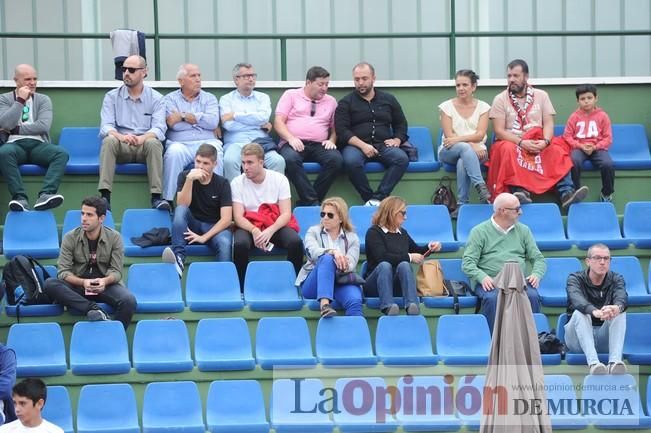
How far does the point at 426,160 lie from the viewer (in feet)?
48.3

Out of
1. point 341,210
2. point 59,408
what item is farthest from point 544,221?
point 59,408

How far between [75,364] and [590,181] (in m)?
5.54

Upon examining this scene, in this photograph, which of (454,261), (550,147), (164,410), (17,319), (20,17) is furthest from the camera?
(20,17)

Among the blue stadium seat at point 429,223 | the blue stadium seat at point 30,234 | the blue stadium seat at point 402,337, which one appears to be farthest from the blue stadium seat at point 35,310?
the blue stadium seat at point 429,223

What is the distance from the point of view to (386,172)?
1420 cm

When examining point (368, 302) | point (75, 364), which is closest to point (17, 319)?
point (75, 364)

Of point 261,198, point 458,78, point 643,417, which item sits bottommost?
point 643,417

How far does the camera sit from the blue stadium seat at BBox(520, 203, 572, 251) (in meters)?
13.8

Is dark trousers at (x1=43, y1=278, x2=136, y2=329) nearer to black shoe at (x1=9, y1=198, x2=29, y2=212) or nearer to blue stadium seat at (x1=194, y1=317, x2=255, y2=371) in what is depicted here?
blue stadium seat at (x1=194, y1=317, x2=255, y2=371)

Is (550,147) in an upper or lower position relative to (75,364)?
upper

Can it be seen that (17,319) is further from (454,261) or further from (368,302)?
(454,261)

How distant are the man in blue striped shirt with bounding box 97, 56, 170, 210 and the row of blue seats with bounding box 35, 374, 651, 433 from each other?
8.45ft

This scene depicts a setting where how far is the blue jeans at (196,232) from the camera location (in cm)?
1300

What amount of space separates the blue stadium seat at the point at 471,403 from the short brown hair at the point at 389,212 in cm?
150
